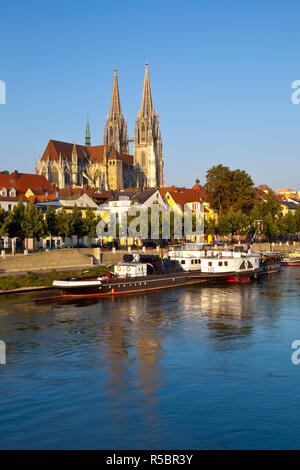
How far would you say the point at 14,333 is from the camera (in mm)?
31422

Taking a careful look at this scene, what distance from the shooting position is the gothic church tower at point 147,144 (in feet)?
619

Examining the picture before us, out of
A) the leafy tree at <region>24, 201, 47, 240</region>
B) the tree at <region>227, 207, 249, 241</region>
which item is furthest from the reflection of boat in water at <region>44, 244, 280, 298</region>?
the tree at <region>227, 207, 249, 241</region>

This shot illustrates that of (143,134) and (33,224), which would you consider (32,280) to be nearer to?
(33,224)

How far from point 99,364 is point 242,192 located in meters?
90.1

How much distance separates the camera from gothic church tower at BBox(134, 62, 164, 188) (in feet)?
619

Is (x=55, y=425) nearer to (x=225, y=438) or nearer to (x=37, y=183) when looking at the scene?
(x=225, y=438)

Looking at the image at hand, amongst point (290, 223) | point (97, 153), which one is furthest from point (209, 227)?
point (97, 153)

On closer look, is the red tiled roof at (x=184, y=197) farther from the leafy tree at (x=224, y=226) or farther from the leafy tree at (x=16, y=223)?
the leafy tree at (x=16, y=223)

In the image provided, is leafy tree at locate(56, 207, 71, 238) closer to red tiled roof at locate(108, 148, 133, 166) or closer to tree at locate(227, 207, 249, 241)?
tree at locate(227, 207, 249, 241)

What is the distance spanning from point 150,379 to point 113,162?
160377 mm

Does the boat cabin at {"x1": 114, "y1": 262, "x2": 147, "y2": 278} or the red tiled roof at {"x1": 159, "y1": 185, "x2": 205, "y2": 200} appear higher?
the red tiled roof at {"x1": 159, "y1": 185, "x2": 205, "y2": 200}

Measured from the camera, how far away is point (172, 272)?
57125mm

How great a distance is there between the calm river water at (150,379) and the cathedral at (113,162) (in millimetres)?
120242
